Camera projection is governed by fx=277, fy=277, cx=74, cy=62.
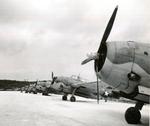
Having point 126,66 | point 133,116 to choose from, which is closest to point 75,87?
point 133,116

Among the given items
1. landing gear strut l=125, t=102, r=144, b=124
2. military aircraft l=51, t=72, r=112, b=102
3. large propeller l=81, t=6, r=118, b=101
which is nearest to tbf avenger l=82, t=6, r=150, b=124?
large propeller l=81, t=6, r=118, b=101

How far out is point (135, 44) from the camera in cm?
978

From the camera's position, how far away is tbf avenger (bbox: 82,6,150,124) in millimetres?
9383

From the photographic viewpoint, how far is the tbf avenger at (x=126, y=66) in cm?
938

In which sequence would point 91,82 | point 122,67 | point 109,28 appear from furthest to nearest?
point 91,82 < point 109,28 < point 122,67

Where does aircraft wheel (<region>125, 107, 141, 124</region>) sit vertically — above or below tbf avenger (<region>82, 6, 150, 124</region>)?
below

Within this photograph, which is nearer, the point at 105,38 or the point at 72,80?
the point at 105,38

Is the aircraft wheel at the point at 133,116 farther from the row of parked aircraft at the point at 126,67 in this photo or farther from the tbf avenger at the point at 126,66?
the tbf avenger at the point at 126,66

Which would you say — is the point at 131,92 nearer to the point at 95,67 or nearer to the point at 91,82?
the point at 95,67

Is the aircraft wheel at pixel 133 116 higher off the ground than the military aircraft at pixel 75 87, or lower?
lower

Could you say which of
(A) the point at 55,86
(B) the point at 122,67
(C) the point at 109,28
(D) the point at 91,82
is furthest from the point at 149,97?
(A) the point at 55,86

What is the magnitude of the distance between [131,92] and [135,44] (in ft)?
5.56

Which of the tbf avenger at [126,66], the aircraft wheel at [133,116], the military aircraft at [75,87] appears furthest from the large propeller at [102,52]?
the military aircraft at [75,87]

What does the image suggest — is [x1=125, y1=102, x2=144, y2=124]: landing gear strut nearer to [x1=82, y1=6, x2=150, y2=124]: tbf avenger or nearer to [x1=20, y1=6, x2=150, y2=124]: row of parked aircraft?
[x1=20, y1=6, x2=150, y2=124]: row of parked aircraft
